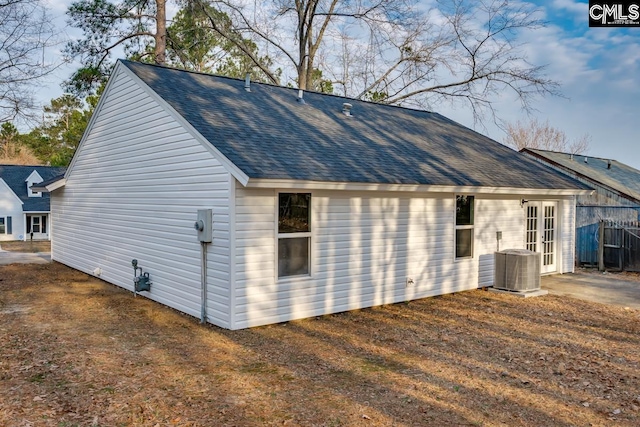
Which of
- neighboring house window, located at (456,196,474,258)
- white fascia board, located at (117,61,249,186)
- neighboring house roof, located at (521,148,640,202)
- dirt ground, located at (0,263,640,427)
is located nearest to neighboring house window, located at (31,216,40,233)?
dirt ground, located at (0,263,640,427)

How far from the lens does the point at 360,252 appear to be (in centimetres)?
858

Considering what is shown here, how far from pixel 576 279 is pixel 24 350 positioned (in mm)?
11840

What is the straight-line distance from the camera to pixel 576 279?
12031mm

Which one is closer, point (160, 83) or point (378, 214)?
point (378, 214)

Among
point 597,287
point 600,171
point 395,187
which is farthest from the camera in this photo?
point 600,171

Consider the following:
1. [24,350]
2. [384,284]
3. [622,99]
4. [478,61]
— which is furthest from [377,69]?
[24,350]

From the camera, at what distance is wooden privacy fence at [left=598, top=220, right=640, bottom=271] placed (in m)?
13.3

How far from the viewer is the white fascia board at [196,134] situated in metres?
6.78

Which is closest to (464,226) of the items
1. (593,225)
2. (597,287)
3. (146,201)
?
(597,287)

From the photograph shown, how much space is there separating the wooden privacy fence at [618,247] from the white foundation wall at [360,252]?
4484mm

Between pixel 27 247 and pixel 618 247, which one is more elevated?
pixel 618 247

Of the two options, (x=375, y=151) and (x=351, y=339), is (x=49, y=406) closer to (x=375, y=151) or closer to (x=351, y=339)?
(x=351, y=339)

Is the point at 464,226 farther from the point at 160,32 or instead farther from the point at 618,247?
the point at 160,32

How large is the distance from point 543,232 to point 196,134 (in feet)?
29.6
